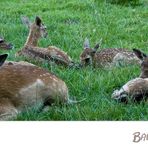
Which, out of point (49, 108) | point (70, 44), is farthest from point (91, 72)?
point (70, 44)

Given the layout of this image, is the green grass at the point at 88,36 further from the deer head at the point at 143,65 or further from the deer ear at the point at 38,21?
the deer ear at the point at 38,21

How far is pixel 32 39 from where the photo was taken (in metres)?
10.4

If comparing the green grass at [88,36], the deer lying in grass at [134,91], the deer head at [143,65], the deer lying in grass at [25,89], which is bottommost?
the green grass at [88,36]

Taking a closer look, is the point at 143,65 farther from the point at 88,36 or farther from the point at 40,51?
the point at 88,36

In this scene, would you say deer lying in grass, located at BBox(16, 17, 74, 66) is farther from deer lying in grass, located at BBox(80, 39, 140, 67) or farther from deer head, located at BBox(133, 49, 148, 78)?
deer head, located at BBox(133, 49, 148, 78)

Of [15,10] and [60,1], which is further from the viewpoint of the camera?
[60,1]

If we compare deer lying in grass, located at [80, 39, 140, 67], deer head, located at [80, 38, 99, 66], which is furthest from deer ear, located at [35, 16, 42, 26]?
deer lying in grass, located at [80, 39, 140, 67]

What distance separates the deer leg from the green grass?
85mm

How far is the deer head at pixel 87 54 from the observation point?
9.35 m

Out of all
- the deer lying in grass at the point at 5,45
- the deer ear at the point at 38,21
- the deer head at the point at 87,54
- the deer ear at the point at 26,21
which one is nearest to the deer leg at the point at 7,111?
the deer head at the point at 87,54

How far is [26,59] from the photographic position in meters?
9.38

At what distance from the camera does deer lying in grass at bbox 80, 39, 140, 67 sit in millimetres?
9367

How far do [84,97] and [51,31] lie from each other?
519 cm
